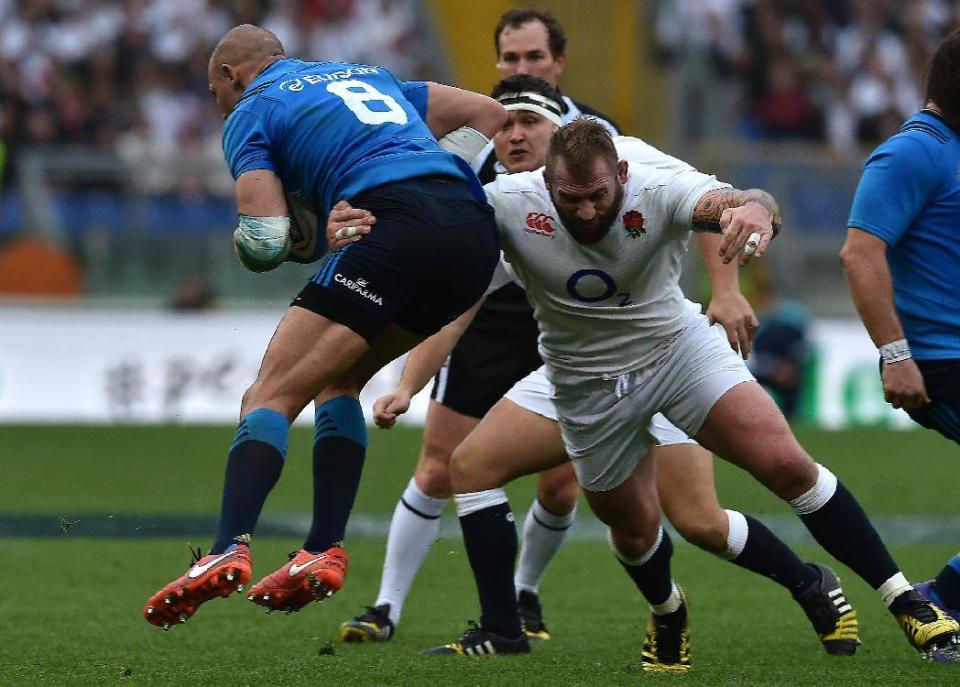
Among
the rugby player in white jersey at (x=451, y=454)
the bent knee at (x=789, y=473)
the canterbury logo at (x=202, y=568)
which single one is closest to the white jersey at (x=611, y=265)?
the bent knee at (x=789, y=473)

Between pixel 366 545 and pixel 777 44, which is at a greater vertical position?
pixel 777 44

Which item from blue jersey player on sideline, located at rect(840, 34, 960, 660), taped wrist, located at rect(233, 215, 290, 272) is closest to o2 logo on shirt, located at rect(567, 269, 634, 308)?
blue jersey player on sideline, located at rect(840, 34, 960, 660)

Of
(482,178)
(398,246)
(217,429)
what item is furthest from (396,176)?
(217,429)

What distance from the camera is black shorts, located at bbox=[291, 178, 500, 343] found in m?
5.17

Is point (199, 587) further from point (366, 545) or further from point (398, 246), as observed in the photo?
point (366, 545)

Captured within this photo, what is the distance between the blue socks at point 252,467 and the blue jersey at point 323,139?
74 centimetres

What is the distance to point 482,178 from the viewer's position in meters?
7.08

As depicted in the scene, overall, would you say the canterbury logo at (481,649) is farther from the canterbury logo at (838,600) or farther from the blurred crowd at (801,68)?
the blurred crowd at (801,68)

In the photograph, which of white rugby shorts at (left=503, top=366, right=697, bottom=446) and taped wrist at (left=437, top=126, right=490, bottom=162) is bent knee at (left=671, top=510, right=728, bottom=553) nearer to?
white rugby shorts at (left=503, top=366, right=697, bottom=446)

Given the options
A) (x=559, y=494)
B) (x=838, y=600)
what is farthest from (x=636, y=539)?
(x=559, y=494)

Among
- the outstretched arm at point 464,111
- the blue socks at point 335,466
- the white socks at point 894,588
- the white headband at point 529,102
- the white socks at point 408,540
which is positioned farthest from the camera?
the white socks at point 408,540

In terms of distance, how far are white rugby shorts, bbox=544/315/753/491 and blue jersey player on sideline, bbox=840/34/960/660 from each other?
1.64 ft

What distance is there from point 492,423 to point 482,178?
1.29 m

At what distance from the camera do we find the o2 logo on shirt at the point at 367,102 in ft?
17.7
